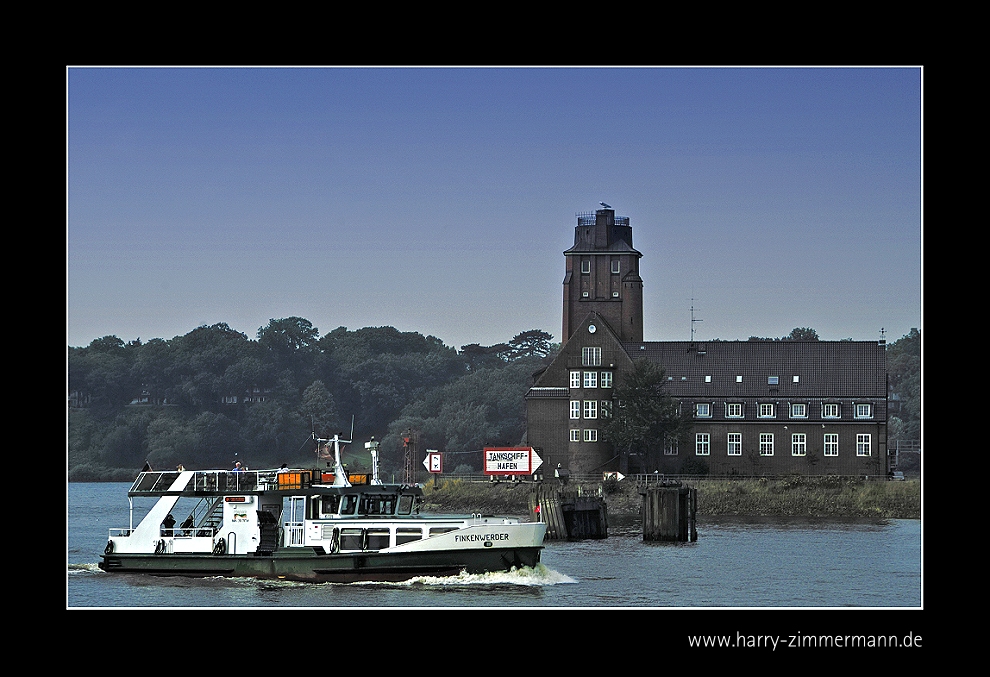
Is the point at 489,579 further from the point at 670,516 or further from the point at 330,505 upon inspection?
the point at 670,516

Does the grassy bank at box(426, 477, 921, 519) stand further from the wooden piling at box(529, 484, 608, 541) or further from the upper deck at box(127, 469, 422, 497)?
the upper deck at box(127, 469, 422, 497)

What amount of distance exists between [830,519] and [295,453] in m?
99.2


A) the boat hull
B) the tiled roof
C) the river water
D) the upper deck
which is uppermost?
the tiled roof

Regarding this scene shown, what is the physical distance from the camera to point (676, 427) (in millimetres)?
103312

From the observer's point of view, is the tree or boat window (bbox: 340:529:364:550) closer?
boat window (bbox: 340:529:364:550)

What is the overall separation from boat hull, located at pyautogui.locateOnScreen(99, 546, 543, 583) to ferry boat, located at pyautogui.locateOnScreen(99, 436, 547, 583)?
0.10 ft

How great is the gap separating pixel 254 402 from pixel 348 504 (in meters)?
143

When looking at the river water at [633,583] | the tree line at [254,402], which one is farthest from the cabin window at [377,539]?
the tree line at [254,402]

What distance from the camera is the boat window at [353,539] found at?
160 feet

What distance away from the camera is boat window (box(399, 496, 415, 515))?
49.9 metres

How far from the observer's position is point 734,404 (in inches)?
4193


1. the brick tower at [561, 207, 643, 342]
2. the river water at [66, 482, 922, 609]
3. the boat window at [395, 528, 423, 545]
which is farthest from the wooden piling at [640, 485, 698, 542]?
the brick tower at [561, 207, 643, 342]

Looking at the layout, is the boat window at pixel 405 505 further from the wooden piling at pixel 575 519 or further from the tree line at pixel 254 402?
the tree line at pixel 254 402

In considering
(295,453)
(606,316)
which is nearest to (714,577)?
(606,316)
